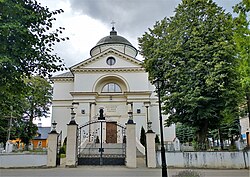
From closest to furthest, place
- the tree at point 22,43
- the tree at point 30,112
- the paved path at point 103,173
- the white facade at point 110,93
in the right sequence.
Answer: the tree at point 22,43, the paved path at point 103,173, the white facade at point 110,93, the tree at point 30,112

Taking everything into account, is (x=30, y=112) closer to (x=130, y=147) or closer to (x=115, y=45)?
(x=115, y=45)

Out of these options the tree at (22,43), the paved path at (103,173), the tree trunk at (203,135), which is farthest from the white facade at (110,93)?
the tree at (22,43)

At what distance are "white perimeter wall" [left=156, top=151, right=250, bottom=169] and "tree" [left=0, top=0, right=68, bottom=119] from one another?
9414mm

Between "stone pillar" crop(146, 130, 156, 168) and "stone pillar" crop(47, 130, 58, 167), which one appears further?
"stone pillar" crop(47, 130, 58, 167)

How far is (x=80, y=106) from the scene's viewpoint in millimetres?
26891

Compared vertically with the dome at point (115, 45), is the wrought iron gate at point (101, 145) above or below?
below

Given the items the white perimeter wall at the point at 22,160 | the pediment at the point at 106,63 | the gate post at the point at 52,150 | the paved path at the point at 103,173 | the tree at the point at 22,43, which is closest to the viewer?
the tree at the point at 22,43

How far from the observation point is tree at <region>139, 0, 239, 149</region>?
14344mm

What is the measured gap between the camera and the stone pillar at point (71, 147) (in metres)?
14.3

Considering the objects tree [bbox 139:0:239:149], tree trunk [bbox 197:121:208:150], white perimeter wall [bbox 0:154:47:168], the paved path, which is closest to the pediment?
tree [bbox 139:0:239:149]

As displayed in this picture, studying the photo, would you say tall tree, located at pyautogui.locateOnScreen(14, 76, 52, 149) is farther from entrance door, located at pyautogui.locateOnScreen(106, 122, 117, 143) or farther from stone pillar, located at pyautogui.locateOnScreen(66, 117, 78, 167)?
stone pillar, located at pyautogui.locateOnScreen(66, 117, 78, 167)

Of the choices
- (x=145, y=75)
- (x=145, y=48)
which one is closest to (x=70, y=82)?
(x=145, y=75)

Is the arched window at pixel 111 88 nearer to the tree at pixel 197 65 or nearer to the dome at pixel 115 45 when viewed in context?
the dome at pixel 115 45

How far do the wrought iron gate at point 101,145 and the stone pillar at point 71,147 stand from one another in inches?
36.4
